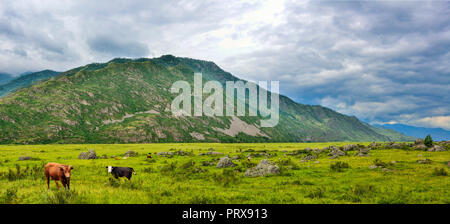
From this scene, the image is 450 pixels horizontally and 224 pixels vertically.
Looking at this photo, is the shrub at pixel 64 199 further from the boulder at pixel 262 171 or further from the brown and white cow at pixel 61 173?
the boulder at pixel 262 171

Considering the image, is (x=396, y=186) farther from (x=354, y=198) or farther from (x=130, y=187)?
(x=130, y=187)

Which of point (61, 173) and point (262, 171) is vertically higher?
point (61, 173)

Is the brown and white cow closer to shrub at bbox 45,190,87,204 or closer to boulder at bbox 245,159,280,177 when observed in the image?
shrub at bbox 45,190,87,204

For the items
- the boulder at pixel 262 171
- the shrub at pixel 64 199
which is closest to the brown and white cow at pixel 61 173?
the shrub at pixel 64 199

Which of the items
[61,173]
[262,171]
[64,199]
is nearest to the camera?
[64,199]

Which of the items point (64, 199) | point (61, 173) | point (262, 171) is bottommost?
point (262, 171)

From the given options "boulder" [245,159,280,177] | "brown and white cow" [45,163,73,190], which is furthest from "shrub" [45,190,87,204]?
"boulder" [245,159,280,177]

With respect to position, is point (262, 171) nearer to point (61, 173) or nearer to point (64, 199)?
point (61, 173)

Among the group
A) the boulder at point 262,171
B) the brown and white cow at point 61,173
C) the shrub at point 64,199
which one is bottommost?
the boulder at point 262,171

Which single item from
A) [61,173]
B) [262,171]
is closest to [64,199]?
[61,173]
